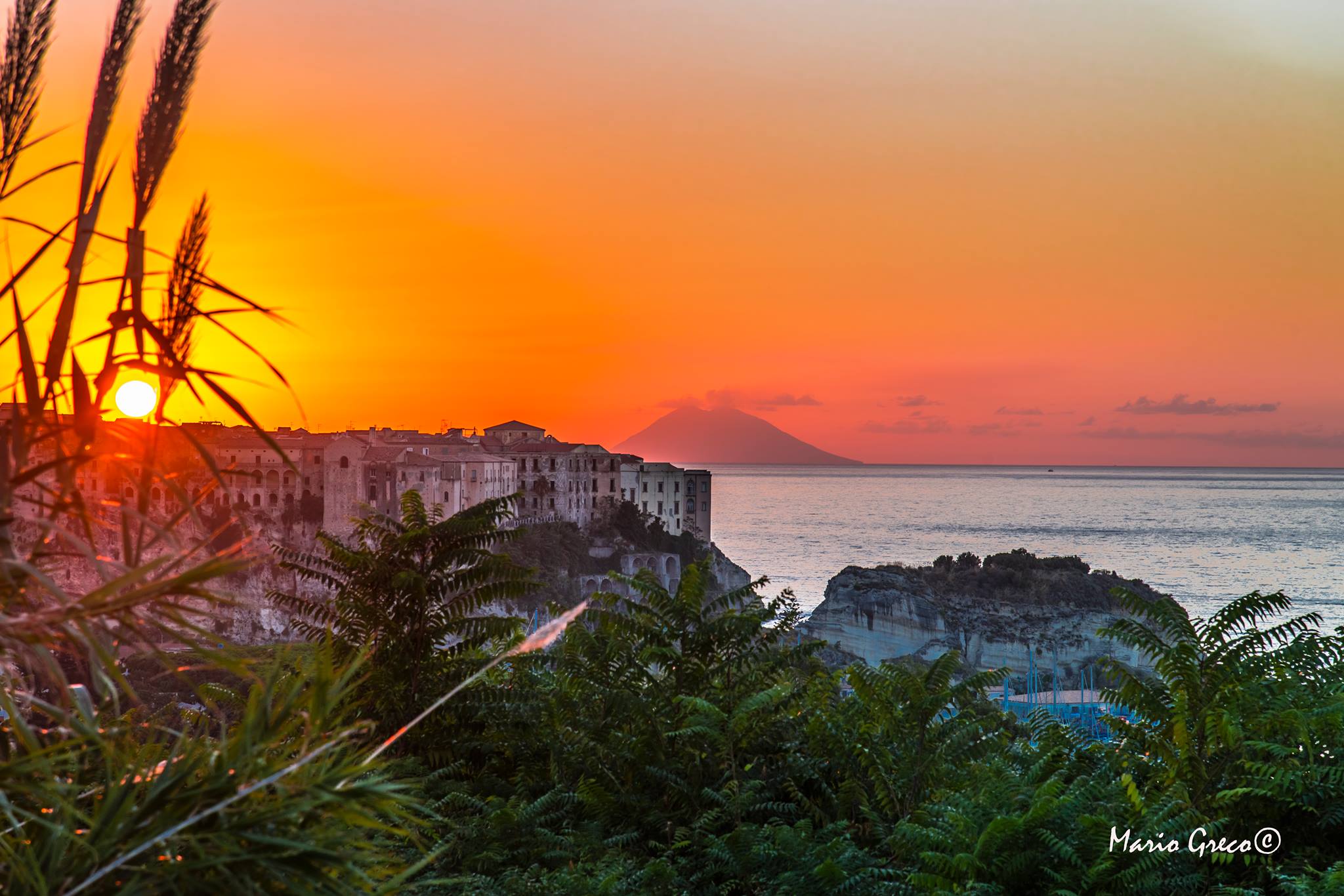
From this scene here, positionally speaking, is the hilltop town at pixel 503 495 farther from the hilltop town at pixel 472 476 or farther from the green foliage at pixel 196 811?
the green foliage at pixel 196 811

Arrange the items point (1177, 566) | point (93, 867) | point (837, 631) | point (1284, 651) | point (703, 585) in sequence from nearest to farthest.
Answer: point (93, 867), point (1284, 651), point (703, 585), point (837, 631), point (1177, 566)

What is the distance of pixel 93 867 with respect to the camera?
1.99 meters

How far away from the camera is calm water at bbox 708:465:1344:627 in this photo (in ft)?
219

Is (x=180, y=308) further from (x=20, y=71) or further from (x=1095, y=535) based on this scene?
(x=1095, y=535)

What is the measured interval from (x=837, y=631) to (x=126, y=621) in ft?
143

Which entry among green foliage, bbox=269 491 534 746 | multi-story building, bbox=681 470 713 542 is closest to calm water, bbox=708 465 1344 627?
multi-story building, bbox=681 470 713 542

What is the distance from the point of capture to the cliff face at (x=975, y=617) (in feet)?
135

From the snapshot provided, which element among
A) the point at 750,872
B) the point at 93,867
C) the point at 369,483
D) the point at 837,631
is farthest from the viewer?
the point at 369,483

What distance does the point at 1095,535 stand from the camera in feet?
351

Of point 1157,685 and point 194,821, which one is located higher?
point 194,821

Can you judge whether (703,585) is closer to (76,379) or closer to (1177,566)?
(76,379)

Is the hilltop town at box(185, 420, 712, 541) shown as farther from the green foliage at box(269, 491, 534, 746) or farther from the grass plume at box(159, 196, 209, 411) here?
the grass plume at box(159, 196, 209, 411)

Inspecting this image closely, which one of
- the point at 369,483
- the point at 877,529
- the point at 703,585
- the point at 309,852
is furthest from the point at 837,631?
the point at 877,529

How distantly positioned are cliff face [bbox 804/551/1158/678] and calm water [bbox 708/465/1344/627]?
8658 mm
